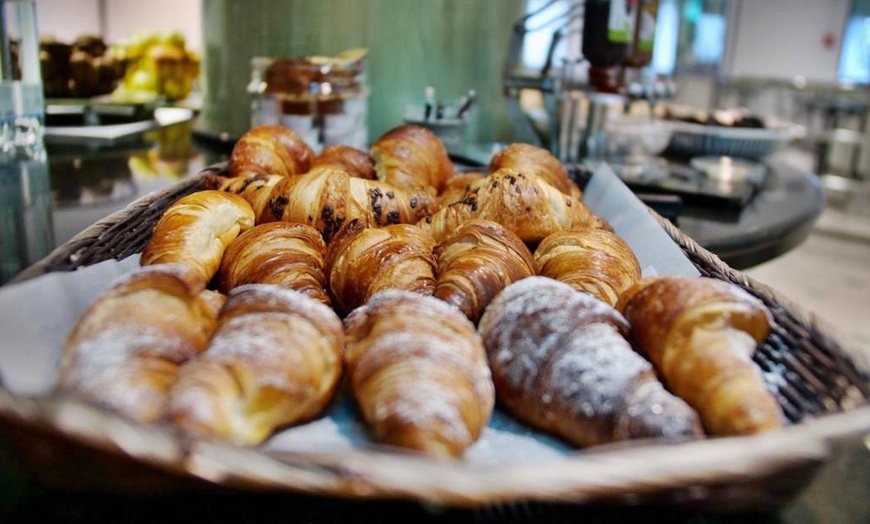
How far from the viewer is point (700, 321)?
27.6 inches

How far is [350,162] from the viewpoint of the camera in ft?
4.15

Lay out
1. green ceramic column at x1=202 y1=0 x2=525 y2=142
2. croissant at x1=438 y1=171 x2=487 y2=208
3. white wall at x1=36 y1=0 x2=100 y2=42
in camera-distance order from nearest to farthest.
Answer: croissant at x1=438 y1=171 x2=487 y2=208, green ceramic column at x1=202 y1=0 x2=525 y2=142, white wall at x1=36 y1=0 x2=100 y2=42

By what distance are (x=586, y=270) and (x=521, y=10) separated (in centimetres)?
168

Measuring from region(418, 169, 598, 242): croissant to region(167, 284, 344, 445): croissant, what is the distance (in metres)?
0.38

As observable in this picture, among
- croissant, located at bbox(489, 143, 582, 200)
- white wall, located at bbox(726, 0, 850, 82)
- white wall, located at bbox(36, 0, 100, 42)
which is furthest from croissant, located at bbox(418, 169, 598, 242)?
white wall, located at bbox(726, 0, 850, 82)

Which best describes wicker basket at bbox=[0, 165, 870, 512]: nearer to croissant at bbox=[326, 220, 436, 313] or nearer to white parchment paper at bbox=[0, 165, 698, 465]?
white parchment paper at bbox=[0, 165, 698, 465]

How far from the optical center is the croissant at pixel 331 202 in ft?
3.38

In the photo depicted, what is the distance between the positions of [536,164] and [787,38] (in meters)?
7.27

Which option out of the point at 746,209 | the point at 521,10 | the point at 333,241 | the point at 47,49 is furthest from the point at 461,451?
the point at 47,49

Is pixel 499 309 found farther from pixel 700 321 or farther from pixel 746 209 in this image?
pixel 746 209

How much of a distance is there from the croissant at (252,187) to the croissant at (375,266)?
194 millimetres

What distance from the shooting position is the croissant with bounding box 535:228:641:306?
33.7 inches

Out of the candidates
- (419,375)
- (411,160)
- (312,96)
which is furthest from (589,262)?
(312,96)

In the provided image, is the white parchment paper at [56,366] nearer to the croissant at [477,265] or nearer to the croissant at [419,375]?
the croissant at [419,375]
